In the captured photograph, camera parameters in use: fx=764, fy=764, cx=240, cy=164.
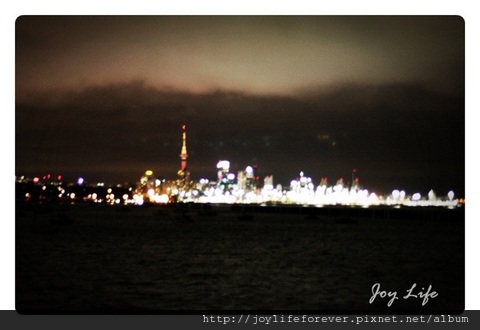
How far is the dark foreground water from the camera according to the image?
15.4m

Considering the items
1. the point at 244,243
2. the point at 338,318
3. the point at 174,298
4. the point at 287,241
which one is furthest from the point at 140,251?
the point at 338,318

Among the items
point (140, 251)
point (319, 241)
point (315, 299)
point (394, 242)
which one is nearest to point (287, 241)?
point (319, 241)

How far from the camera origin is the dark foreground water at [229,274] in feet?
50.5

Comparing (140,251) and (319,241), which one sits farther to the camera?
(319,241)

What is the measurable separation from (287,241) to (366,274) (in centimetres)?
1520

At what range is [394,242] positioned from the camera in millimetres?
39156

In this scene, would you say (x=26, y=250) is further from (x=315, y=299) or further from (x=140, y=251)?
(x=315, y=299)

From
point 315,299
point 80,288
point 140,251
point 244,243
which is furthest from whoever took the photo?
point 244,243

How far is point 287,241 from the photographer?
3800cm

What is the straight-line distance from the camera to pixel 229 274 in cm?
2208

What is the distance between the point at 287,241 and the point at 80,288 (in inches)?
823
